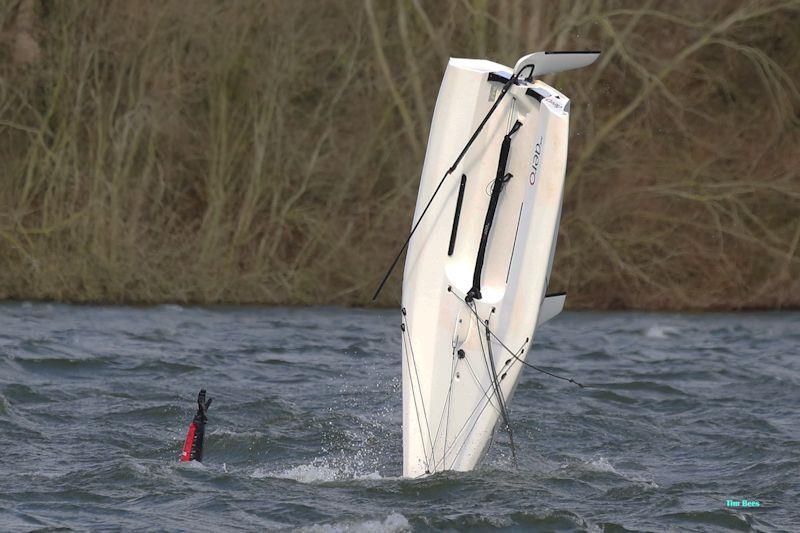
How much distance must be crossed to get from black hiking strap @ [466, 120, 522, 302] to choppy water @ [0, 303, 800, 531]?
1.14 meters

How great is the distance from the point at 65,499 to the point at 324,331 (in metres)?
9.42

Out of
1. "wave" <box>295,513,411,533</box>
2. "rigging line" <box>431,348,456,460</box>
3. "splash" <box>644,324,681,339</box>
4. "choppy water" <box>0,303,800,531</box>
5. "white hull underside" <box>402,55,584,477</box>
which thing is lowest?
"splash" <box>644,324,681,339</box>

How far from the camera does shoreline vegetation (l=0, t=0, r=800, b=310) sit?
2077cm

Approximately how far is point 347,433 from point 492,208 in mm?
2166

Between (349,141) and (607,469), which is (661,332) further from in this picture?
(607,469)

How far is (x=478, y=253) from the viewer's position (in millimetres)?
9172

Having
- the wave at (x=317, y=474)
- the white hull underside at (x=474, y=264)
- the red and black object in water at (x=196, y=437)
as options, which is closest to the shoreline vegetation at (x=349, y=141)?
the white hull underside at (x=474, y=264)

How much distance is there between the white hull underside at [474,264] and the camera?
885 centimetres

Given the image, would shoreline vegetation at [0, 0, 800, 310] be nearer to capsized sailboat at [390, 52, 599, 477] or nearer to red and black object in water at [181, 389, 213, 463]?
capsized sailboat at [390, 52, 599, 477]

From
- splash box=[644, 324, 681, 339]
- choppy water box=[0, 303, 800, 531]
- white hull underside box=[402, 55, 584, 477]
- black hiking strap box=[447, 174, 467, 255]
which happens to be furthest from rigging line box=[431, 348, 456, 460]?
splash box=[644, 324, 681, 339]

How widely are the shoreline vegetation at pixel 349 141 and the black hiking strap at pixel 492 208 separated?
11518 mm

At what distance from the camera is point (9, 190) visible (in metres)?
20.6

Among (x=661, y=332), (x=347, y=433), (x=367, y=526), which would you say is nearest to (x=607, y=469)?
(x=347, y=433)

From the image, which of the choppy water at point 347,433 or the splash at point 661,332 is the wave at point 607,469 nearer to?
the choppy water at point 347,433
